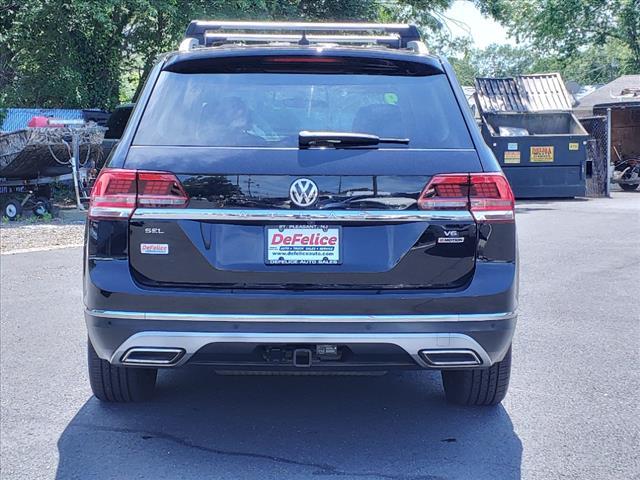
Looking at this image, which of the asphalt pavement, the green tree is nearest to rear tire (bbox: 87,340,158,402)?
the asphalt pavement

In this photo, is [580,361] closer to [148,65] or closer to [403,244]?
[403,244]

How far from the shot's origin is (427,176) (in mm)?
3543

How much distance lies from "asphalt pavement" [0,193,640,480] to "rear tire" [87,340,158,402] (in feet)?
0.30

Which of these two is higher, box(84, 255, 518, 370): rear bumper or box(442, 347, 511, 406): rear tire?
box(84, 255, 518, 370): rear bumper

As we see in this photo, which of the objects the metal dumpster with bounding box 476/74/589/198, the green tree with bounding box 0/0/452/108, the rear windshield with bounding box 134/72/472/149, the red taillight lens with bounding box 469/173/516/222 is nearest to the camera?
the red taillight lens with bounding box 469/173/516/222

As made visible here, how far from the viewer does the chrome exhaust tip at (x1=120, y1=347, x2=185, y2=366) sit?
3508mm

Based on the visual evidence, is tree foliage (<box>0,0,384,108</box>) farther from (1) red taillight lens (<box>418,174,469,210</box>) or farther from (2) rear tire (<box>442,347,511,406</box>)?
(1) red taillight lens (<box>418,174,469,210</box>)

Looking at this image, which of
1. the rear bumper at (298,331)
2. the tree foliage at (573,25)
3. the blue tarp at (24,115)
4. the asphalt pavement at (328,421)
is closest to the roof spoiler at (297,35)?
the rear bumper at (298,331)

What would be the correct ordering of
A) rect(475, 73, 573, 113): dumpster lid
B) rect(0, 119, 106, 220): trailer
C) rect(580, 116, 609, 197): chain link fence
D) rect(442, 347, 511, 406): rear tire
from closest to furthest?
rect(442, 347, 511, 406): rear tire
rect(0, 119, 106, 220): trailer
rect(475, 73, 573, 113): dumpster lid
rect(580, 116, 609, 197): chain link fence

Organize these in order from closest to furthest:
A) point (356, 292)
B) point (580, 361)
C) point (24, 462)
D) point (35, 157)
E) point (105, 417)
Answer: point (356, 292) → point (24, 462) → point (105, 417) → point (580, 361) → point (35, 157)

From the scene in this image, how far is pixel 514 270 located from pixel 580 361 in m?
2.21

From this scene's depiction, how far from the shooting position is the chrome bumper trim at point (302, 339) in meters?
3.45

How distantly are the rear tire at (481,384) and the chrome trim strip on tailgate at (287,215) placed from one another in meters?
1.09

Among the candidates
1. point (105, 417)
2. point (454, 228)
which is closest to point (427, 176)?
point (454, 228)
